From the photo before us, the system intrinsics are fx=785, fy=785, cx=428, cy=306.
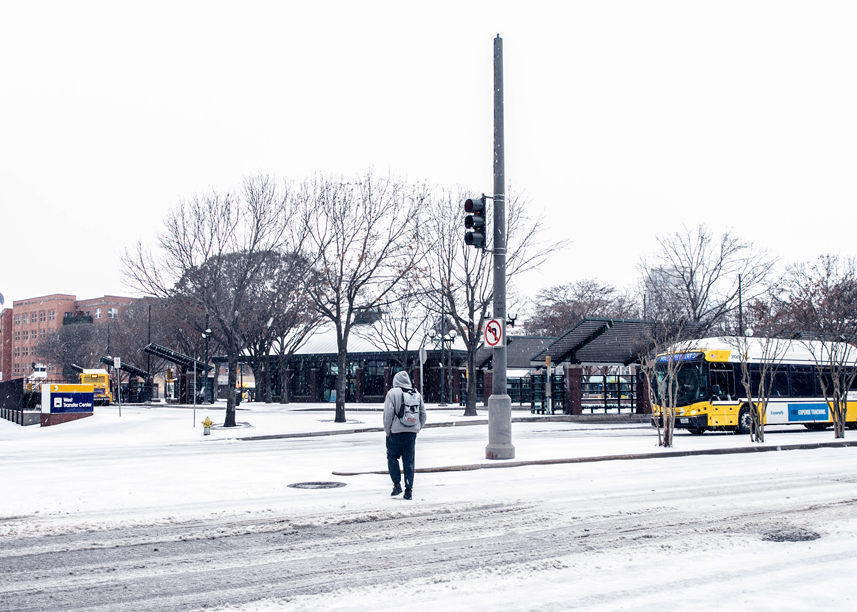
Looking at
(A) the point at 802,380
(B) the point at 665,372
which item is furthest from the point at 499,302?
(A) the point at 802,380

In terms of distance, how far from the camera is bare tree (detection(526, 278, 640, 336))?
70250 millimetres

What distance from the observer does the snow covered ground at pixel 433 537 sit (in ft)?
18.7

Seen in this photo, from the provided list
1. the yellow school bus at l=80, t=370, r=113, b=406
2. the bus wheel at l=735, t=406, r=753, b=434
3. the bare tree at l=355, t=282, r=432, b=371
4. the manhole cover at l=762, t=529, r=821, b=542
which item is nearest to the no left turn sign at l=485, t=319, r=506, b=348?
the manhole cover at l=762, t=529, r=821, b=542

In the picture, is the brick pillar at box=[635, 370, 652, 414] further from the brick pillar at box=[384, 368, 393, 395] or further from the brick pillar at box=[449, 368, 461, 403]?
the brick pillar at box=[384, 368, 393, 395]

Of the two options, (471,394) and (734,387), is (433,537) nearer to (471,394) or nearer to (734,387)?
(734,387)

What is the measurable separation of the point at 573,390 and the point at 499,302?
2438 centimetres

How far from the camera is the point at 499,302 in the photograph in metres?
15.0

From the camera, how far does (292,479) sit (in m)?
12.5

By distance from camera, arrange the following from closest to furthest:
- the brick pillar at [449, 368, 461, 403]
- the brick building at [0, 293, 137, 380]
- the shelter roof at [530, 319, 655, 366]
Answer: the shelter roof at [530, 319, 655, 366], the brick pillar at [449, 368, 461, 403], the brick building at [0, 293, 137, 380]

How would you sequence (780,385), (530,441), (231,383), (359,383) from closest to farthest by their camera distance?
(530,441) → (780,385) → (231,383) → (359,383)

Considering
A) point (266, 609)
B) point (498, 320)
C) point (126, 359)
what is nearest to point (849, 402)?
point (498, 320)

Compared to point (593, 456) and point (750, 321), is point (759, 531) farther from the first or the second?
point (750, 321)

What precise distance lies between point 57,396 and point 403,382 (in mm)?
23989

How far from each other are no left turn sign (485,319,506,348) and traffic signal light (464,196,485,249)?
147 cm
